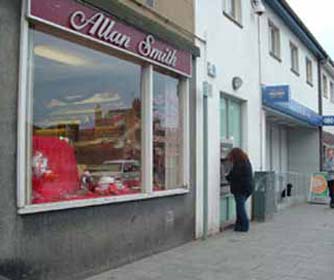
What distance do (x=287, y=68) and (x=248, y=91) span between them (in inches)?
183

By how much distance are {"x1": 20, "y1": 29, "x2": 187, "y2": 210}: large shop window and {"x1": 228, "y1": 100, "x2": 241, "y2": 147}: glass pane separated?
2.67 metres

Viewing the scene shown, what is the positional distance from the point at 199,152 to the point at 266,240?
6.42ft

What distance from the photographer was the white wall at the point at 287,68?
13820 mm

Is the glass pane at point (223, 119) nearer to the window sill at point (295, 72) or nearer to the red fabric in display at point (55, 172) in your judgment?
the red fabric in display at point (55, 172)

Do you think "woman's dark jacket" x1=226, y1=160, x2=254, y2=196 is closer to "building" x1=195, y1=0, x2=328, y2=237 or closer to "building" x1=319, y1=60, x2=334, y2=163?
"building" x1=195, y1=0, x2=328, y2=237

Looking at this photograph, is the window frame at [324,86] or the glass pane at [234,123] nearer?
the glass pane at [234,123]

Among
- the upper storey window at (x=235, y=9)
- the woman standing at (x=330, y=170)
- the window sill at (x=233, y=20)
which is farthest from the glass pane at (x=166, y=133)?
the woman standing at (x=330, y=170)

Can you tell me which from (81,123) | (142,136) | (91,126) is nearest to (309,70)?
(142,136)

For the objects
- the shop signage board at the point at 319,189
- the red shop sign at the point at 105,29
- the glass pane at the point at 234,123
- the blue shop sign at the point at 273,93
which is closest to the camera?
the red shop sign at the point at 105,29

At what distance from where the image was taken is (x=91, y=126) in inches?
278

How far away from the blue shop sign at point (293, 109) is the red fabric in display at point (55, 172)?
761 centimetres

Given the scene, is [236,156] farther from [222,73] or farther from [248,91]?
[248,91]

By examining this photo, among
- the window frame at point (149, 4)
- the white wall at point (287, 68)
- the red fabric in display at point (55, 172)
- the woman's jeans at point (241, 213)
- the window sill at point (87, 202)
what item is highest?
the white wall at point (287, 68)

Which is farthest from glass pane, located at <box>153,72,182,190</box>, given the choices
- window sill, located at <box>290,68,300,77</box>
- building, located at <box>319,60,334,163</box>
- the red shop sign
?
building, located at <box>319,60,334,163</box>
